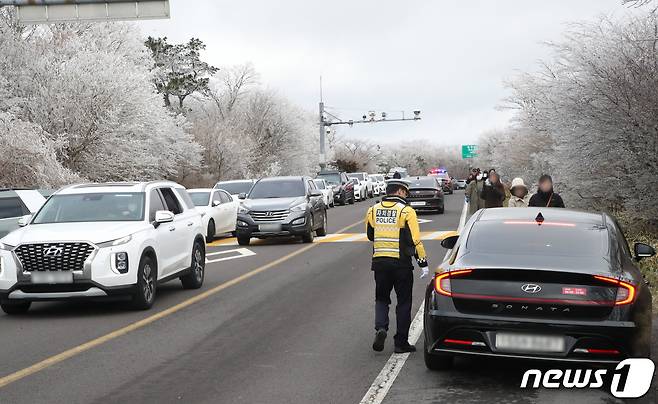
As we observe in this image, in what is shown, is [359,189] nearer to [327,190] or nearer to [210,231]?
[327,190]

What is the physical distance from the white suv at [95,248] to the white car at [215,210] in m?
10.4

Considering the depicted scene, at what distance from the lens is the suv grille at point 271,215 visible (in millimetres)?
20391

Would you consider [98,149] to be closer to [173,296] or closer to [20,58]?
[20,58]

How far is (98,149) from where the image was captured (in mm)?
37406

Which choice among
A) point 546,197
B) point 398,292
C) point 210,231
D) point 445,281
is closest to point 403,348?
point 398,292

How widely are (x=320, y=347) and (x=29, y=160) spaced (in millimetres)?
23658

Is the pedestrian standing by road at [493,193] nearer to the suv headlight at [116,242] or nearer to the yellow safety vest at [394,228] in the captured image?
the suv headlight at [116,242]

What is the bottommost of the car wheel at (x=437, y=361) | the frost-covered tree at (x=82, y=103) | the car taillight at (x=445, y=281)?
the car wheel at (x=437, y=361)

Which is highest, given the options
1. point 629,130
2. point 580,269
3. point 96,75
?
point 96,75

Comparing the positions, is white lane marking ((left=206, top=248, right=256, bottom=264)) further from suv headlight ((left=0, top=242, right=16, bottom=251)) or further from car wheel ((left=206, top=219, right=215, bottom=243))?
suv headlight ((left=0, top=242, right=16, bottom=251))

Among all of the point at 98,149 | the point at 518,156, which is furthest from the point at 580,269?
the point at 518,156

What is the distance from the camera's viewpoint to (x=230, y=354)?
802 cm

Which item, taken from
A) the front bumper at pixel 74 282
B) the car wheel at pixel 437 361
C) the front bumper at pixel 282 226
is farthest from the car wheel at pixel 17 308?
the front bumper at pixel 282 226

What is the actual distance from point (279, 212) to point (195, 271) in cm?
755
